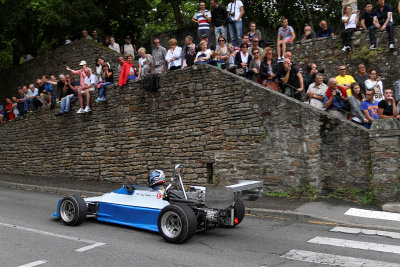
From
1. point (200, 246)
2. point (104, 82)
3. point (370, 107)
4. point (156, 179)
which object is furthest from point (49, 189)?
point (370, 107)

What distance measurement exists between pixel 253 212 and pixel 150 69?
7.07 metres

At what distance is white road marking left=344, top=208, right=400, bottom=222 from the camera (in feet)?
30.3

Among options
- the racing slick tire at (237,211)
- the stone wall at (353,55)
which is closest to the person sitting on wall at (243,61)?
the stone wall at (353,55)

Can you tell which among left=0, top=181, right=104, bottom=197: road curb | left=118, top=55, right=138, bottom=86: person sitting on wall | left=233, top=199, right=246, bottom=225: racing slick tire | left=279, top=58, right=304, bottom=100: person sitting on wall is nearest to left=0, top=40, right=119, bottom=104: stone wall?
left=118, top=55, right=138, bottom=86: person sitting on wall

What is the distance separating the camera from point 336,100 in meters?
11.6

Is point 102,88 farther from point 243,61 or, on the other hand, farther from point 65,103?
point 243,61

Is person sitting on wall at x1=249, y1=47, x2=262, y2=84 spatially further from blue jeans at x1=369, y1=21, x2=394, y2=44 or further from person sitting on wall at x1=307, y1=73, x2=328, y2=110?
blue jeans at x1=369, y1=21, x2=394, y2=44

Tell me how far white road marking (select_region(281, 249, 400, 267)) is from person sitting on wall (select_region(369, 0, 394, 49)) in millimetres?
9017

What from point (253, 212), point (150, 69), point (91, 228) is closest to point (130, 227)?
point (91, 228)

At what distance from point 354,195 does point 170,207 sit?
5.40 metres

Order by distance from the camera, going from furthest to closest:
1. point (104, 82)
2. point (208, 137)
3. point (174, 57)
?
point (104, 82)
point (174, 57)
point (208, 137)

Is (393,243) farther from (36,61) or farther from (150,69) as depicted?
(36,61)

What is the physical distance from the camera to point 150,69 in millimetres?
15125

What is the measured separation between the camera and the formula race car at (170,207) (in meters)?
7.46
